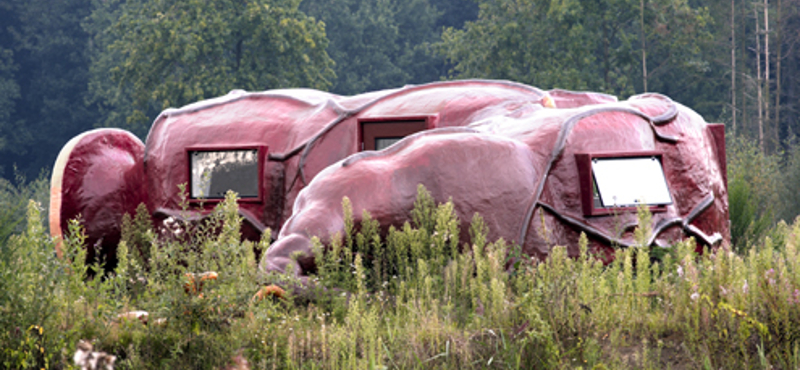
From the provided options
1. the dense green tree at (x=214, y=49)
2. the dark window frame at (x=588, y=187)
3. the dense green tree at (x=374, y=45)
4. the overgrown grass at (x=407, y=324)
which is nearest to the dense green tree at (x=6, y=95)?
the dense green tree at (x=214, y=49)

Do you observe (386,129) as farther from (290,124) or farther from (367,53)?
(367,53)

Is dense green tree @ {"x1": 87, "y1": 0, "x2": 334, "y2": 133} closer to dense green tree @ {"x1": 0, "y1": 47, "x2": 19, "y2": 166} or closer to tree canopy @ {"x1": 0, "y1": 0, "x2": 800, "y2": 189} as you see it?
tree canopy @ {"x1": 0, "y1": 0, "x2": 800, "y2": 189}

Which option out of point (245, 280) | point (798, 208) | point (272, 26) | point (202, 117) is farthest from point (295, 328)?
point (272, 26)

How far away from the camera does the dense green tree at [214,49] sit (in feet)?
86.2

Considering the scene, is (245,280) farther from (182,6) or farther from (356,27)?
(356,27)

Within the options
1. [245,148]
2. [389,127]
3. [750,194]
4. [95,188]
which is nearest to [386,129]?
[389,127]

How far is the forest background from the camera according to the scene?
26781mm

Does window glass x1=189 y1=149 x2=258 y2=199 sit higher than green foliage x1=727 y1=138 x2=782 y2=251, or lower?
higher

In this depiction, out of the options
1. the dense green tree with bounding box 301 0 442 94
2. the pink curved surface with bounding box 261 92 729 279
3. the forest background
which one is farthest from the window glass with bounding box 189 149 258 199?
the dense green tree with bounding box 301 0 442 94

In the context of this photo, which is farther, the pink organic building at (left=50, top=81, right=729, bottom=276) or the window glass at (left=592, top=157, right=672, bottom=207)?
the window glass at (left=592, top=157, right=672, bottom=207)

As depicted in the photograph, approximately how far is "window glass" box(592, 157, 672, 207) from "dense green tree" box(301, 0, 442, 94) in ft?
91.3

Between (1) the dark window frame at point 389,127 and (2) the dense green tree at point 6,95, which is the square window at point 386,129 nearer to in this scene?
(1) the dark window frame at point 389,127

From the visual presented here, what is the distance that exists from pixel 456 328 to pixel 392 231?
5.08 feet

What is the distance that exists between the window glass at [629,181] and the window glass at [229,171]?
4.19 meters
